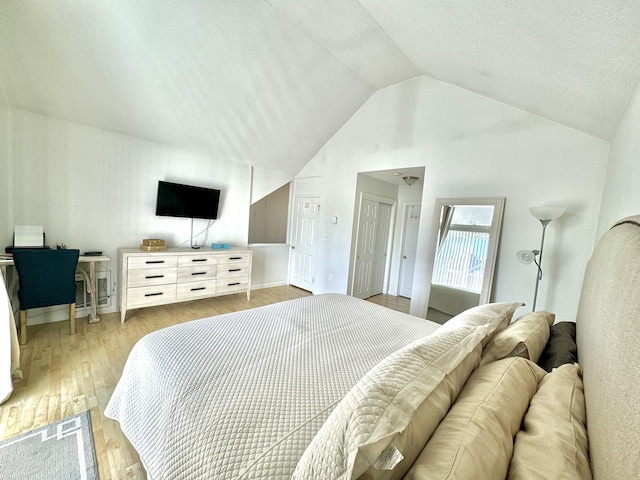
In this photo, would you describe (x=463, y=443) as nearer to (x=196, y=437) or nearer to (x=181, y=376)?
(x=196, y=437)

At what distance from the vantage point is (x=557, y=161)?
258cm

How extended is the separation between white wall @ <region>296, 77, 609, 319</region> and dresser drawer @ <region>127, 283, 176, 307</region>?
2757mm

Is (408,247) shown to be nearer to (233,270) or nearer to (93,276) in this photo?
(233,270)

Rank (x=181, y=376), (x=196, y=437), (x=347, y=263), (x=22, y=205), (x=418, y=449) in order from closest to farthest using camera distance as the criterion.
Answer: (x=418, y=449) < (x=196, y=437) < (x=181, y=376) < (x=22, y=205) < (x=347, y=263)

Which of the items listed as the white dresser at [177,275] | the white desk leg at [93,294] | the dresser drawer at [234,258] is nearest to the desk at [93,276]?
the white desk leg at [93,294]

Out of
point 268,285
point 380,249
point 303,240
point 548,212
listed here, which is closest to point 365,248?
point 380,249

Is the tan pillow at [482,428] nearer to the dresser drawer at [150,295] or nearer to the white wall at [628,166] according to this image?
the white wall at [628,166]

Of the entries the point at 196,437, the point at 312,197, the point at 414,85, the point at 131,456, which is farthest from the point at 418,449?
the point at 312,197

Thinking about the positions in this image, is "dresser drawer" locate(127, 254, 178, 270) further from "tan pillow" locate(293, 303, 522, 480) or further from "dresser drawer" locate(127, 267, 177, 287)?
"tan pillow" locate(293, 303, 522, 480)

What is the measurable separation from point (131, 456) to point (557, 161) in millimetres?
4224

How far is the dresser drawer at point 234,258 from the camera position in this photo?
3918mm

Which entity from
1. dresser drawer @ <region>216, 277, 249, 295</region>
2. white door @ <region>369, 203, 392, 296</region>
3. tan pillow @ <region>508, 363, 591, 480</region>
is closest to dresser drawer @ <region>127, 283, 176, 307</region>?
dresser drawer @ <region>216, 277, 249, 295</region>

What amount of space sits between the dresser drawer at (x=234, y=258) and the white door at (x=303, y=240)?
130 cm

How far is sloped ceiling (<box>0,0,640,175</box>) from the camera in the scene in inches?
54.9
